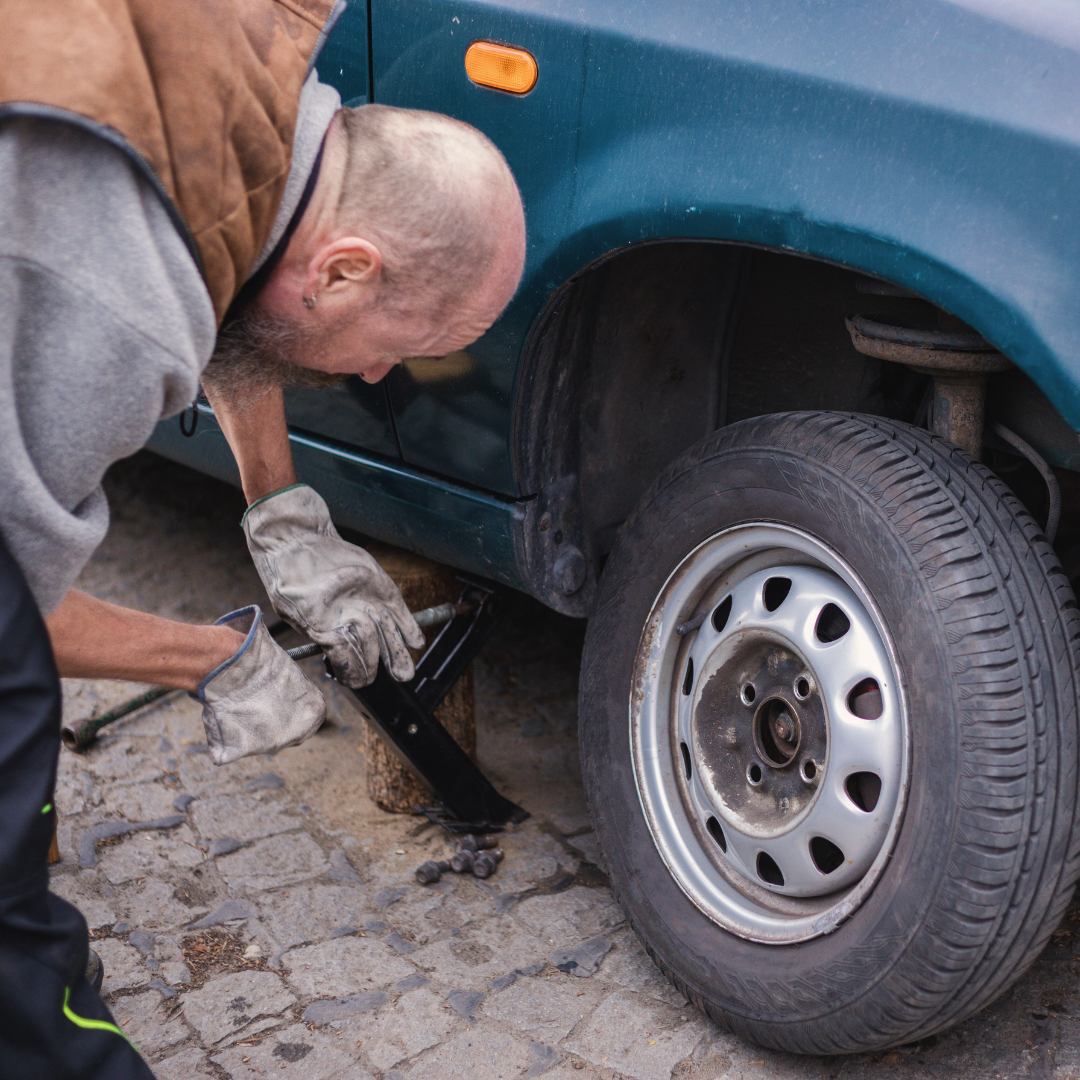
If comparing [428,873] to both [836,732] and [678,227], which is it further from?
[678,227]

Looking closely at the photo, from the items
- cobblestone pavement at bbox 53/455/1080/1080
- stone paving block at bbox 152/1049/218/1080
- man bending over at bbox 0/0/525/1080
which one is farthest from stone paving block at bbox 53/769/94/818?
man bending over at bbox 0/0/525/1080

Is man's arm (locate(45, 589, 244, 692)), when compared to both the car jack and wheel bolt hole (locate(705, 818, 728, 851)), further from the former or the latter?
wheel bolt hole (locate(705, 818, 728, 851))

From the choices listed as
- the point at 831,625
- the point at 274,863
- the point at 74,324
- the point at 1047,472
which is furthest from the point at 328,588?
the point at 1047,472

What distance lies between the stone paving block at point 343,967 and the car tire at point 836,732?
17.5 inches

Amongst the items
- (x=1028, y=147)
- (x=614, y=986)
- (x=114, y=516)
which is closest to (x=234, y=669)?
(x=614, y=986)

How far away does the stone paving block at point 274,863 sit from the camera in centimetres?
231

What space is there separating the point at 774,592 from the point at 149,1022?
125 cm

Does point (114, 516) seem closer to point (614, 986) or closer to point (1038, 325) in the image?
point (614, 986)

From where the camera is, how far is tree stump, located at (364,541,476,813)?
2418 millimetres

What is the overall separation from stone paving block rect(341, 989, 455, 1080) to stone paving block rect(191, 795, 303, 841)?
64cm

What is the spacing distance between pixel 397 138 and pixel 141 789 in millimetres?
1762

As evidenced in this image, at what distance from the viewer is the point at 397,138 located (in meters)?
1.42

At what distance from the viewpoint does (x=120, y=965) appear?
80.7 inches

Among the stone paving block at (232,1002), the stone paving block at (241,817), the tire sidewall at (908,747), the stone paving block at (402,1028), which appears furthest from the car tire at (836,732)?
the stone paving block at (241,817)
